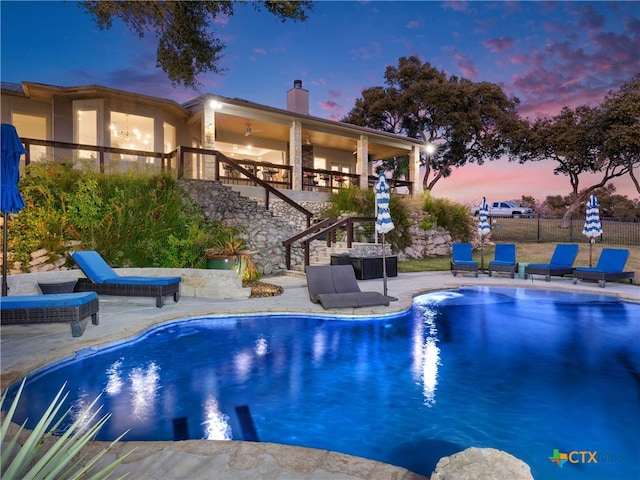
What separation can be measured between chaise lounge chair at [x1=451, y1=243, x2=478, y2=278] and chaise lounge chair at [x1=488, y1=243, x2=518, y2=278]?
1.97 ft

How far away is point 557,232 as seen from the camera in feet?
77.8

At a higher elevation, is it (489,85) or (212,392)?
(489,85)

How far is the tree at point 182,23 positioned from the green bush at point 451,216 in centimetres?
1226

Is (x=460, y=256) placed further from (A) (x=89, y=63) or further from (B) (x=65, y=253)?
(A) (x=89, y=63)

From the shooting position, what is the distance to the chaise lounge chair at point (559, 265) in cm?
1112

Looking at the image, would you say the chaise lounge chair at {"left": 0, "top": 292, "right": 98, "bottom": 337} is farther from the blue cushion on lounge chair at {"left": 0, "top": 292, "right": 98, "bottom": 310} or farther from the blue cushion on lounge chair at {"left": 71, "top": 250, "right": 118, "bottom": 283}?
the blue cushion on lounge chair at {"left": 71, "top": 250, "right": 118, "bottom": 283}

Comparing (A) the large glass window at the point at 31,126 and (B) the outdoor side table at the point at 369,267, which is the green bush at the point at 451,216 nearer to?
(B) the outdoor side table at the point at 369,267

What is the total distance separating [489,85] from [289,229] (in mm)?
22542

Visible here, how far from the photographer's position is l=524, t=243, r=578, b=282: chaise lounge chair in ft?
36.5

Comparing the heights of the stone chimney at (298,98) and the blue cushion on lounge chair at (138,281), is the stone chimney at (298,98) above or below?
above

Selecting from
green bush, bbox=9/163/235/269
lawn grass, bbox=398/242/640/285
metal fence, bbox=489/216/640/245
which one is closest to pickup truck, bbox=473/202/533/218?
metal fence, bbox=489/216/640/245

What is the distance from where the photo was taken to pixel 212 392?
4277 millimetres

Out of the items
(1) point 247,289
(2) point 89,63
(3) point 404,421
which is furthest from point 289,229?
(2) point 89,63

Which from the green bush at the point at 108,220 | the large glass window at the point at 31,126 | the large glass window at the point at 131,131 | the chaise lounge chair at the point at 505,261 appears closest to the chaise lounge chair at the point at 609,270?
the chaise lounge chair at the point at 505,261
